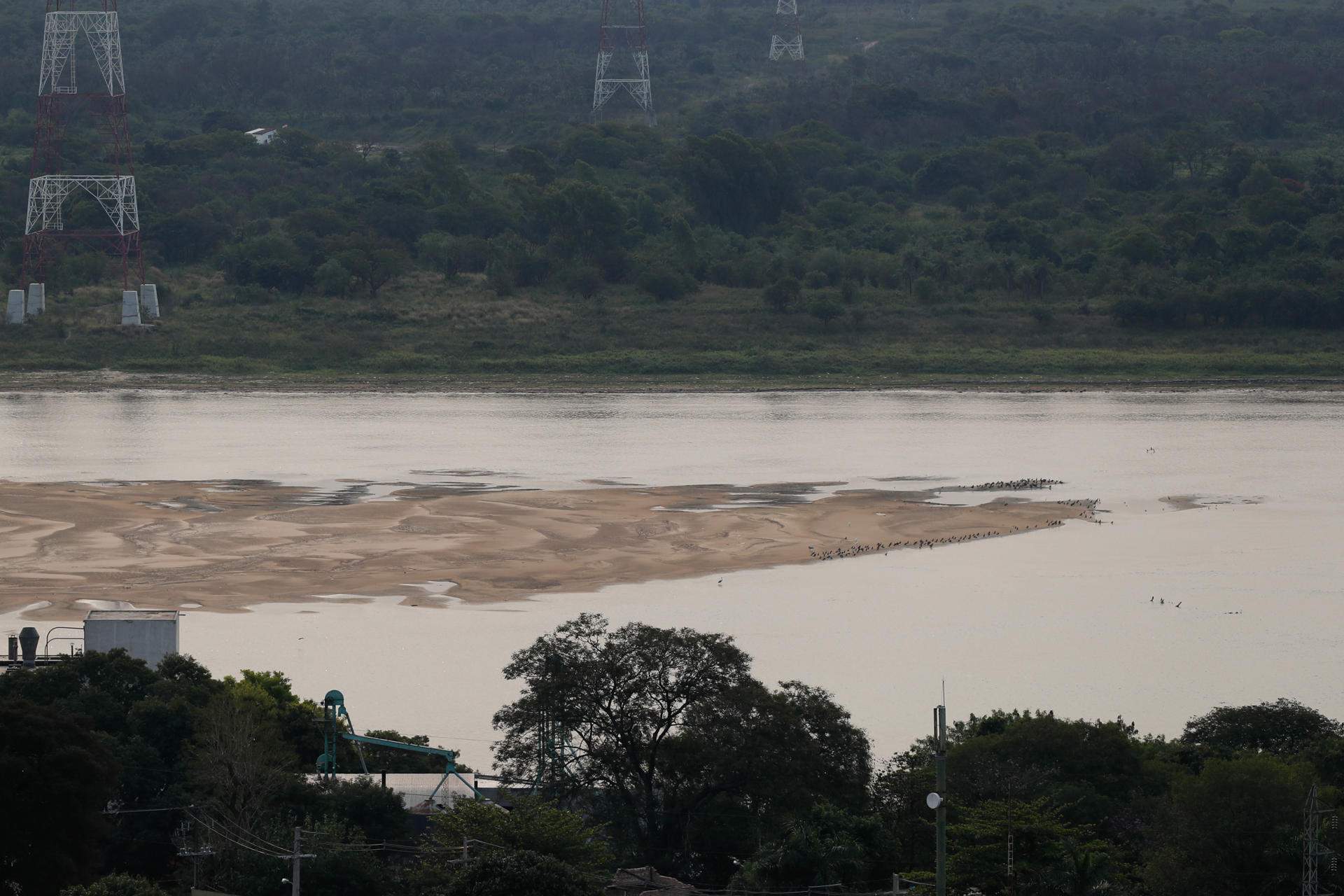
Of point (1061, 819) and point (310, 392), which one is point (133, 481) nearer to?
point (310, 392)

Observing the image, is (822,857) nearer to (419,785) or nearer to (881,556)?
(419,785)

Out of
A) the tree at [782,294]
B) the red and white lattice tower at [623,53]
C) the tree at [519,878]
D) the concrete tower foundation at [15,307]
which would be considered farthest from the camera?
Result: the red and white lattice tower at [623,53]

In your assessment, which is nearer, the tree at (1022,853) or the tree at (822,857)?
the tree at (1022,853)

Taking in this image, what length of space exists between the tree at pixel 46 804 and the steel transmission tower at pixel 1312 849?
11.4 metres

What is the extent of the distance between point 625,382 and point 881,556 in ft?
133

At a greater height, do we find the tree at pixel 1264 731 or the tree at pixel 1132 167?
the tree at pixel 1132 167

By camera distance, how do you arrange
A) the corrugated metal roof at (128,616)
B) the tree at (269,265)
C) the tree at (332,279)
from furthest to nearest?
the tree at (269,265) < the tree at (332,279) < the corrugated metal roof at (128,616)

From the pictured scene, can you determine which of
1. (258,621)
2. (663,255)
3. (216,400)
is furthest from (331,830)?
(663,255)

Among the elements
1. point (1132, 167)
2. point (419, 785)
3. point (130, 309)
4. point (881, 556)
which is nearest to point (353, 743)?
point (419, 785)

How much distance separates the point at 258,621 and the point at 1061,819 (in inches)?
641

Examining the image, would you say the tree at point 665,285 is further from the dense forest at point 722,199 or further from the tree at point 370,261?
the tree at point 370,261

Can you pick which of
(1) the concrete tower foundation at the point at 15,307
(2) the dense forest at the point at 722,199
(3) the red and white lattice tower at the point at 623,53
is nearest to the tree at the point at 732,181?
(2) the dense forest at the point at 722,199

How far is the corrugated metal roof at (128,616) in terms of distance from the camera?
24578 millimetres

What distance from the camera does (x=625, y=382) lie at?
77.5 meters
